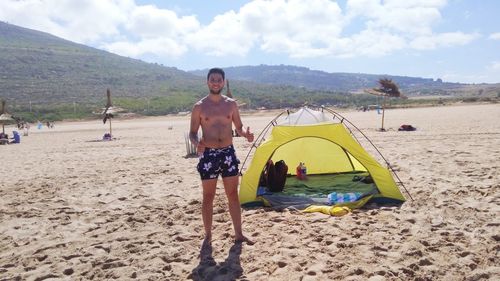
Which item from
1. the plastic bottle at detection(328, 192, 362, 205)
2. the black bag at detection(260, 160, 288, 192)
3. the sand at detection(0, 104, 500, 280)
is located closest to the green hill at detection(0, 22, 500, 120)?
the sand at detection(0, 104, 500, 280)

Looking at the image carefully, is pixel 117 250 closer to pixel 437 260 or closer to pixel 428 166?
pixel 437 260

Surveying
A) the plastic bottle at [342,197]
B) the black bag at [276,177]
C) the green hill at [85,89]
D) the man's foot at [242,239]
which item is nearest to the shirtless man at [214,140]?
the man's foot at [242,239]

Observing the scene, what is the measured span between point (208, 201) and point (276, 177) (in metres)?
2.44

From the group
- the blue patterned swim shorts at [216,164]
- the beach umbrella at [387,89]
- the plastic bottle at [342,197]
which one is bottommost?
the plastic bottle at [342,197]

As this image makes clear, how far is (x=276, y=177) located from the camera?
6.94 metres

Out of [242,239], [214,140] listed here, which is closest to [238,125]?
[214,140]

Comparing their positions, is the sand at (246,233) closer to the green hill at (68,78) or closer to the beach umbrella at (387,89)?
the beach umbrella at (387,89)

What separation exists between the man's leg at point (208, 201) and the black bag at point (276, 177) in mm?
2292

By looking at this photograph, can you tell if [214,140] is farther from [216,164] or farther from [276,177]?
[276,177]

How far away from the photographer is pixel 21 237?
17.8 ft

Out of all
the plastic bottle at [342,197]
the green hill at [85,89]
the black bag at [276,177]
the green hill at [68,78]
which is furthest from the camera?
the green hill at [68,78]

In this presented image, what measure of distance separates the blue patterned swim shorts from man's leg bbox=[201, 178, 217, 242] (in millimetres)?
68

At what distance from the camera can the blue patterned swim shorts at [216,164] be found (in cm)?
457

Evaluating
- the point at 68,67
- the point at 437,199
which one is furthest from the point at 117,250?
the point at 68,67
